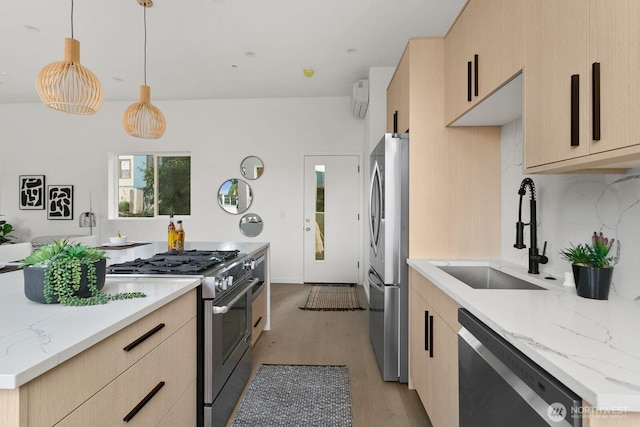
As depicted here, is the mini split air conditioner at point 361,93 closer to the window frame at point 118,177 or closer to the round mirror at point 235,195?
the round mirror at point 235,195

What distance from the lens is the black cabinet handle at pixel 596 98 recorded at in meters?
0.90

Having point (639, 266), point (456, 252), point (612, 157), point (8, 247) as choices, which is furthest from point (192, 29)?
point (639, 266)

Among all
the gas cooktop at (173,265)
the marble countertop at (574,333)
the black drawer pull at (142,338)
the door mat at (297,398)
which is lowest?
the door mat at (297,398)

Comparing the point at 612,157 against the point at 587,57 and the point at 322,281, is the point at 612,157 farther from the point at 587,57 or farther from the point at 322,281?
the point at 322,281

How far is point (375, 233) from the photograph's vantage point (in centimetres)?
250

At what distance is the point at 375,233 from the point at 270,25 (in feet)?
7.39

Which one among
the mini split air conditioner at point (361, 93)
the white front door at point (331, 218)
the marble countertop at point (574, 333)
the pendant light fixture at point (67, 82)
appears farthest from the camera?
the white front door at point (331, 218)

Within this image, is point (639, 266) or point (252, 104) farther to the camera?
point (252, 104)

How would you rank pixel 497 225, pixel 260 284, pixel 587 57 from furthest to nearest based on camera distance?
pixel 260 284, pixel 497 225, pixel 587 57

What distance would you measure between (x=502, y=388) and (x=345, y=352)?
1.93 metres

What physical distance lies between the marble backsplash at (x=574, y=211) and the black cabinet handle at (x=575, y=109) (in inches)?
16.2

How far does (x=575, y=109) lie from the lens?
3.23 feet

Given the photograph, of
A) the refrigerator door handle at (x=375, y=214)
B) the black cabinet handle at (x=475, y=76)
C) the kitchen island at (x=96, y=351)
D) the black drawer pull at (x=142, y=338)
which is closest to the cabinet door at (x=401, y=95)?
the refrigerator door handle at (x=375, y=214)

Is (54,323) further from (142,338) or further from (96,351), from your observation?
(142,338)
